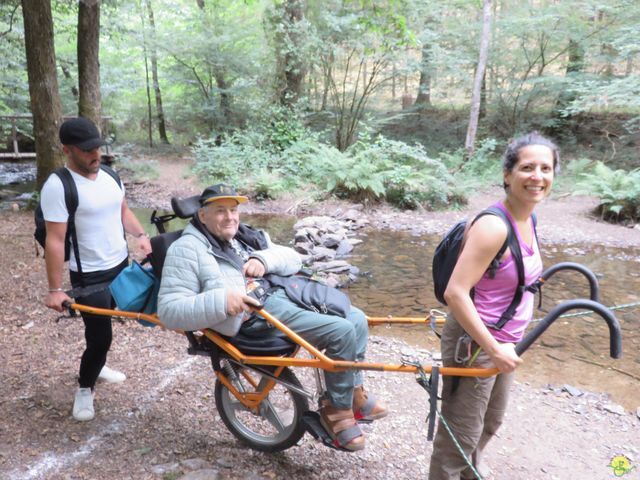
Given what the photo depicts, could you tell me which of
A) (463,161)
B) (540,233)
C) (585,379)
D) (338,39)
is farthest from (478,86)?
(585,379)

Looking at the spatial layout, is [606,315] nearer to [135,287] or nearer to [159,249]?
[159,249]

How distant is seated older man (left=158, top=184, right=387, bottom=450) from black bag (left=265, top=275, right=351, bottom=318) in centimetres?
5

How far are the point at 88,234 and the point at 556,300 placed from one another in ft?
21.0

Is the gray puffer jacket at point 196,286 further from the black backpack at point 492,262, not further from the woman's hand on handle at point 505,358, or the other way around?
the woman's hand on handle at point 505,358

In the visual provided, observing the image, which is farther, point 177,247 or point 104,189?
point 104,189

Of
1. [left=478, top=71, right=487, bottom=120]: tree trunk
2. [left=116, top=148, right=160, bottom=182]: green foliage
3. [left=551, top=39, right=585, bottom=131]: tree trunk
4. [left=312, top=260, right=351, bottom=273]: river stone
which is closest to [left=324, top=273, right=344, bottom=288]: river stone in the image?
[left=312, top=260, right=351, bottom=273]: river stone

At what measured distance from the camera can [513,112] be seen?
1841 cm

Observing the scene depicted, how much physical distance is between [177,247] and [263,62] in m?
17.1

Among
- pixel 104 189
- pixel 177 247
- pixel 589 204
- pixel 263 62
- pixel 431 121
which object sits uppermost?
pixel 263 62

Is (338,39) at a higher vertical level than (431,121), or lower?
higher

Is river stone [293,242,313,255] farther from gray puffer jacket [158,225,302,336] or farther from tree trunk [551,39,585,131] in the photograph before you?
tree trunk [551,39,585,131]

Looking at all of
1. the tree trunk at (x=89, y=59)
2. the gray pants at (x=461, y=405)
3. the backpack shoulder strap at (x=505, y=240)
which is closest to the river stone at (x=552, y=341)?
the gray pants at (x=461, y=405)

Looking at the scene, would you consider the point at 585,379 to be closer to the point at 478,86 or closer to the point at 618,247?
the point at 618,247

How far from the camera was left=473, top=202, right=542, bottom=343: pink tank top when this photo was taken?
218 cm
